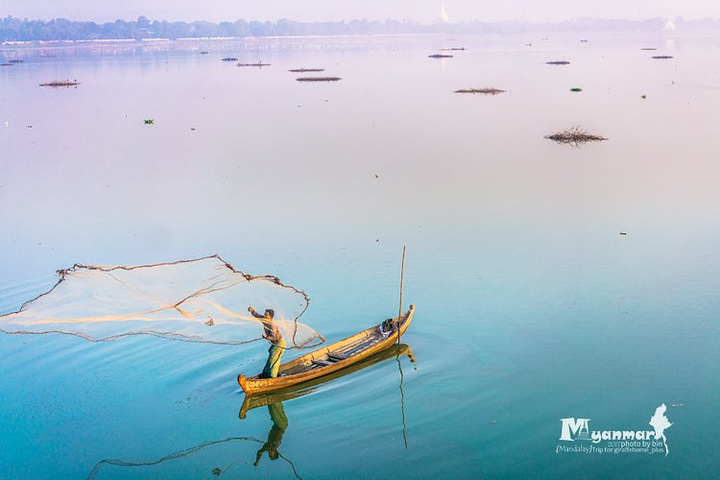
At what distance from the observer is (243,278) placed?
1057cm

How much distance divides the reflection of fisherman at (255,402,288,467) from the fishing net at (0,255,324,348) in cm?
91

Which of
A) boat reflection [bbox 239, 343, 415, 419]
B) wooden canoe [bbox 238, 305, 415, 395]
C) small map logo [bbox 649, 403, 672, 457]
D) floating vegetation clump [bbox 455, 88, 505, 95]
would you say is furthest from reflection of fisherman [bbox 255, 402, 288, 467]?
floating vegetation clump [bbox 455, 88, 505, 95]

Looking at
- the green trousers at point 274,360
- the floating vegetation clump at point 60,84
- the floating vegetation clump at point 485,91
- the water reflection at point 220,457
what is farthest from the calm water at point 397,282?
the floating vegetation clump at point 60,84

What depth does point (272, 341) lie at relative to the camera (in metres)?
9.58

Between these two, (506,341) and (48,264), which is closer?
(506,341)

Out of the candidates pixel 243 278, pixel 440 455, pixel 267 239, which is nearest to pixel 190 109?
pixel 267 239

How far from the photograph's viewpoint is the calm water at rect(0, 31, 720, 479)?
881 cm

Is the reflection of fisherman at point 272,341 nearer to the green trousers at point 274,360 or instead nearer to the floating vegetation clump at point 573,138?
the green trousers at point 274,360

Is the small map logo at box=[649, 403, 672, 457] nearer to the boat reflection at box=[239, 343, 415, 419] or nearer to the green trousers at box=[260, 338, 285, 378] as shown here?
the boat reflection at box=[239, 343, 415, 419]

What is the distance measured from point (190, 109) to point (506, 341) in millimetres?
30741

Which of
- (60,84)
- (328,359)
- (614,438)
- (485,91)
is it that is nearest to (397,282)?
(328,359)

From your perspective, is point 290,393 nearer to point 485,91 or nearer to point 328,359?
point 328,359

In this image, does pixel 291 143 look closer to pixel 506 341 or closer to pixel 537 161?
pixel 537 161

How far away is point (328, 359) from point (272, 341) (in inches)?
46.6
